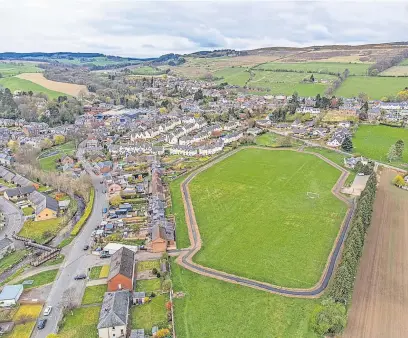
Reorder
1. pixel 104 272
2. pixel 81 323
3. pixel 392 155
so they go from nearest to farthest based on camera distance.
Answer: pixel 81 323, pixel 104 272, pixel 392 155

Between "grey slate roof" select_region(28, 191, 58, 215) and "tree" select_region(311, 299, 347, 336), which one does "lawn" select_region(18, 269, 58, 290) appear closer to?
"grey slate roof" select_region(28, 191, 58, 215)

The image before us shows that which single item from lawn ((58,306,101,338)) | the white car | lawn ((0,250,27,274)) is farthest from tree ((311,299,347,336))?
lawn ((0,250,27,274))

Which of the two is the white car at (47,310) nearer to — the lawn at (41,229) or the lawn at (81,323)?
the lawn at (81,323)

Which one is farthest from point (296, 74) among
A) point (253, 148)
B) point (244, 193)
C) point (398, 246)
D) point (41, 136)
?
point (398, 246)

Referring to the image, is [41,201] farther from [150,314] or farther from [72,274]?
[150,314]

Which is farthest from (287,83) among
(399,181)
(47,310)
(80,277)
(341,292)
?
(47,310)

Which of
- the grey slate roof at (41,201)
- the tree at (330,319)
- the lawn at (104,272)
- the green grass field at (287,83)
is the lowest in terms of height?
the lawn at (104,272)

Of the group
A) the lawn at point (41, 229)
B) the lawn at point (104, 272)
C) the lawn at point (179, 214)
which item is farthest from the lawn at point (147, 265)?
the lawn at point (41, 229)
